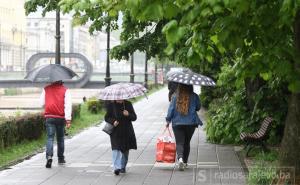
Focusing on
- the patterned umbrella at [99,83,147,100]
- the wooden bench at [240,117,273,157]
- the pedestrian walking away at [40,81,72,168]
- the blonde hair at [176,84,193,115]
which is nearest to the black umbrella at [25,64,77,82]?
the pedestrian walking away at [40,81,72,168]

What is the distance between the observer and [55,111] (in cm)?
1155

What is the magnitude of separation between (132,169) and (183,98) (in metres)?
1.63

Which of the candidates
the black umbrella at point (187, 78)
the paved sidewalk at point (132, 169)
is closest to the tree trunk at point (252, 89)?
the paved sidewalk at point (132, 169)

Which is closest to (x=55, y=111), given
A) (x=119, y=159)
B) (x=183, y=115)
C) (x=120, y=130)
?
(x=120, y=130)

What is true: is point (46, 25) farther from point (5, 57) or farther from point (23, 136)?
point (23, 136)

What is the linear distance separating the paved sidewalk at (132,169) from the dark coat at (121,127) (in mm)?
534

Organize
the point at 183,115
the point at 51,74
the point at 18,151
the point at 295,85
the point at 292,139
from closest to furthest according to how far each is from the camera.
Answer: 1. the point at 295,85
2. the point at 292,139
3. the point at 183,115
4. the point at 51,74
5. the point at 18,151

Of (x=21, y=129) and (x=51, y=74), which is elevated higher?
(x=51, y=74)

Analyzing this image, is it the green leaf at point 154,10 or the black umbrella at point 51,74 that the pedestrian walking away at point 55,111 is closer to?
the black umbrella at point 51,74

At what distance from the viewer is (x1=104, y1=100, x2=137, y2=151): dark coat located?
35.0ft

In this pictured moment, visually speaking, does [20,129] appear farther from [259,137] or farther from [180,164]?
[259,137]

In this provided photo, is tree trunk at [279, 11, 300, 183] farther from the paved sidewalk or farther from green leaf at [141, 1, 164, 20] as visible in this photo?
green leaf at [141, 1, 164, 20]

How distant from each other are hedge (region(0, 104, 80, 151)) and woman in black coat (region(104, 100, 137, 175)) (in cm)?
373

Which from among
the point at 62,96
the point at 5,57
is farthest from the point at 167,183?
the point at 5,57
